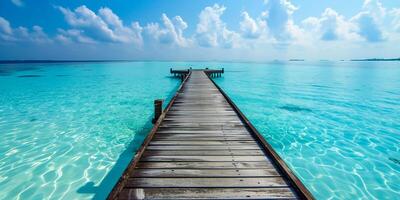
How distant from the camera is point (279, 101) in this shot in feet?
57.6

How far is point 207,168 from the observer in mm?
3889

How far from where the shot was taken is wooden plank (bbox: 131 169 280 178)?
364cm

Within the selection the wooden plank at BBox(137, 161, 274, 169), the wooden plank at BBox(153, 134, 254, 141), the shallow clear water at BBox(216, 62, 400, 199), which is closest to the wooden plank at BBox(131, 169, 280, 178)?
the wooden plank at BBox(137, 161, 274, 169)

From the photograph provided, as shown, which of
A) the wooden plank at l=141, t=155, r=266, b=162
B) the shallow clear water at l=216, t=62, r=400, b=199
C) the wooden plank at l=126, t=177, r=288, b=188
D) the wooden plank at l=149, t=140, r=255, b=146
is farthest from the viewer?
the shallow clear water at l=216, t=62, r=400, b=199

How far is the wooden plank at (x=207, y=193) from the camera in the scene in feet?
10.2

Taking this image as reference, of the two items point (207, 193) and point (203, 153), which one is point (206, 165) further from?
point (207, 193)

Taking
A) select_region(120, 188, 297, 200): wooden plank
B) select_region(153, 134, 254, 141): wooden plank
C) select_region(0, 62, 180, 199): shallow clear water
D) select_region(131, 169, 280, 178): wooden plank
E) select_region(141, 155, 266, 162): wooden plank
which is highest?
select_region(153, 134, 254, 141): wooden plank

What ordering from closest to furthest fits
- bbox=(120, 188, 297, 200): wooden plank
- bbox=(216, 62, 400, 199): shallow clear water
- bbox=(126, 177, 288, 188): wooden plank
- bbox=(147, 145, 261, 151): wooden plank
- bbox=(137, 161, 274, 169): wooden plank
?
bbox=(120, 188, 297, 200): wooden plank, bbox=(126, 177, 288, 188): wooden plank, bbox=(137, 161, 274, 169): wooden plank, bbox=(147, 145, 261, 151): wooden plank, bbox=(216, 62, 400, 199): shallow clear water

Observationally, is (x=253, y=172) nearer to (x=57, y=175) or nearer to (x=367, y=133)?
(x=57, y=175)

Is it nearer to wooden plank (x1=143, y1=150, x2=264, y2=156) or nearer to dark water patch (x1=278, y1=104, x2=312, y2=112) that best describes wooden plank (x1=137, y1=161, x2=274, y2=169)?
wooden plank (x1=143, y1=150, x2=264, y2=156)

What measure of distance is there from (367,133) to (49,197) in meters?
13.3

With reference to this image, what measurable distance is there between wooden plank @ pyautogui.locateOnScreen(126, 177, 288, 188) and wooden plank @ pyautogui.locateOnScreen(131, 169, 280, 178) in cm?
12

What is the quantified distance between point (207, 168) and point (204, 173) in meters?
0.19

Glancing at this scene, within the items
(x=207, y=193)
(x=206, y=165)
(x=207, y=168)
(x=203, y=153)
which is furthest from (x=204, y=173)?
(x=203, y=153)
